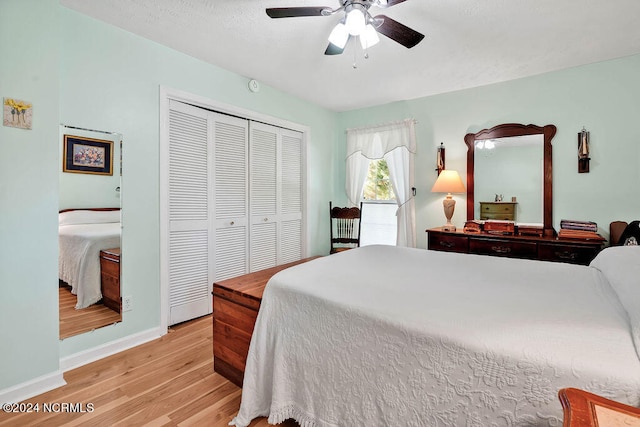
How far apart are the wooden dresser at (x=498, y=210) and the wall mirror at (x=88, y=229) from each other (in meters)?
3.58

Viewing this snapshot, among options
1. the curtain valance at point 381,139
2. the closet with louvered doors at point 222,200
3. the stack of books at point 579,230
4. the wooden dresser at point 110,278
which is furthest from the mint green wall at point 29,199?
the stack of books at point 579,230

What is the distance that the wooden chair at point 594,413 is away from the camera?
0.56 m

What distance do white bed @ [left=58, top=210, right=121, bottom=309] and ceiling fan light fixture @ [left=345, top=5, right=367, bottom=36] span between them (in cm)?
215

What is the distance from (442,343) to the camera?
3.55ft

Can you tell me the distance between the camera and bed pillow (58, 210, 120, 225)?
80.7 inches

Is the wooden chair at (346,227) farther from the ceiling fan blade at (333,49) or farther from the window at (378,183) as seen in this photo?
the ceiling fan blade at (333,49)

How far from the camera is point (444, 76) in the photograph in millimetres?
3117

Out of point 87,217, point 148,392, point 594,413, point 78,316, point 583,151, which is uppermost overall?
point 583,151

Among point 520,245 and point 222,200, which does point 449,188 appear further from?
point 222,200

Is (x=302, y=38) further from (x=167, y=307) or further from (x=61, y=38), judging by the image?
(x=167, y=307)

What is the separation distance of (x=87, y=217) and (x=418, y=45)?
289 cm

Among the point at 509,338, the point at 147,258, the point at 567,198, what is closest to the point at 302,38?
the point at 147,258

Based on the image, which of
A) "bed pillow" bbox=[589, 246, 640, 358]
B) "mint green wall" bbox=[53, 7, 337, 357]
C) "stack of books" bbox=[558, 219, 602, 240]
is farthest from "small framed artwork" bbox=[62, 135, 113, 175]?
"stack of books" bbox=[558, 219, 602, 240]

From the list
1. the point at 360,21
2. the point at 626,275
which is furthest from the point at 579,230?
the point at 360,21
